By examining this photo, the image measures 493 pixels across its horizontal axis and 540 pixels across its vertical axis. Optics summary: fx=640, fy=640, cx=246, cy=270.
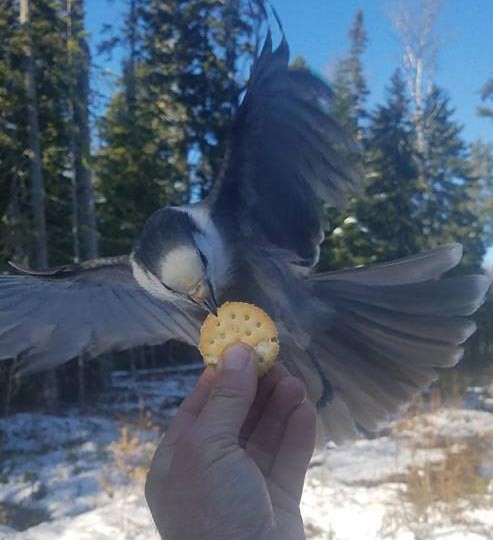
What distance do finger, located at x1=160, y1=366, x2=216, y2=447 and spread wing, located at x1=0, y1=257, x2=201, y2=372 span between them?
105cm

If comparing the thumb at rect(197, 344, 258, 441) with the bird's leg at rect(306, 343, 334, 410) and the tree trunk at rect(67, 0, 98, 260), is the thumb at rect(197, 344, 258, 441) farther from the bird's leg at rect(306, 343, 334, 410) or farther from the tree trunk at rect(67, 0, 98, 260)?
the tree trunk at rect(67, 0, 98, 260)

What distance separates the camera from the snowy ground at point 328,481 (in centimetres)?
332

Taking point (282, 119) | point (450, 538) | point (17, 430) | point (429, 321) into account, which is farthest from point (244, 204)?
point (17, 430)

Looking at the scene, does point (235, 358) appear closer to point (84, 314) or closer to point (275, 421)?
point (275, 421)

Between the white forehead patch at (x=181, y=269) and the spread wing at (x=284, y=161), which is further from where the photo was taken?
the spread wing at (x=284, y=161)

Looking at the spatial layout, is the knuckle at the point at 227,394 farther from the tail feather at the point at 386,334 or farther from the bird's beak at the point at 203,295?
the tail feather at the point at 386,334

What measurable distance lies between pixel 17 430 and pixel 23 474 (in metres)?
1.38

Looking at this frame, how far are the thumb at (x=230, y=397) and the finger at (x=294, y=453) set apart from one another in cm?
28

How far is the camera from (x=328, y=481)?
4.02 m

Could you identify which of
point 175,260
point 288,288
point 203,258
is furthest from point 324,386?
point 175,260

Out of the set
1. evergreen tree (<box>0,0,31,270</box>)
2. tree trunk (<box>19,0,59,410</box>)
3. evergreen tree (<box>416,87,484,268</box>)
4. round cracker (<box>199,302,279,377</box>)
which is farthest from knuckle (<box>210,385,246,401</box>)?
evergreen tree (<box>416,87,484,268</box>)

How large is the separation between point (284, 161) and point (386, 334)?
85cm

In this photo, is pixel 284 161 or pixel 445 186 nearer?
pixel 284 161

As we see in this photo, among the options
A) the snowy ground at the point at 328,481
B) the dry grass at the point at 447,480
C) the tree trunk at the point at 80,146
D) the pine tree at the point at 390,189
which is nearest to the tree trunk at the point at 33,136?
the tree trunk at the point at 80,146
